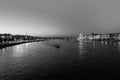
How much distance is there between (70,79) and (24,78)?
26.9 feet

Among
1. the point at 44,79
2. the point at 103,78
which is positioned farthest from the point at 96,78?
the point at 44,79

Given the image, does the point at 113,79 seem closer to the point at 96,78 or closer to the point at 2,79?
the point at 96,78

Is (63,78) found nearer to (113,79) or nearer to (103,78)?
(103,78)

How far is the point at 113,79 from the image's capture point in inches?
637

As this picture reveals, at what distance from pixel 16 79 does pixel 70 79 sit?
9452 mm

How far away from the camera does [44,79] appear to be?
1653 cm

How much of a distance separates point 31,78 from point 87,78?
10003 millimetres

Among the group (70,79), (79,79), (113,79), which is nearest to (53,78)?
(70,79)

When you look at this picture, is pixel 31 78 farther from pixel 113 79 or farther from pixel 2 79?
pixel 113 79

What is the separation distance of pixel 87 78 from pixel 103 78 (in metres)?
2.82

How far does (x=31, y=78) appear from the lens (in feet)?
55.8

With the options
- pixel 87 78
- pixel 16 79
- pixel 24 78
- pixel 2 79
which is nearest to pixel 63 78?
pixel 87 78

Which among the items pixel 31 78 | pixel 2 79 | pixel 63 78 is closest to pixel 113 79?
pixel 63 78

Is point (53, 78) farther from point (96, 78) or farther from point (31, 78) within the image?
point (96, 78)
